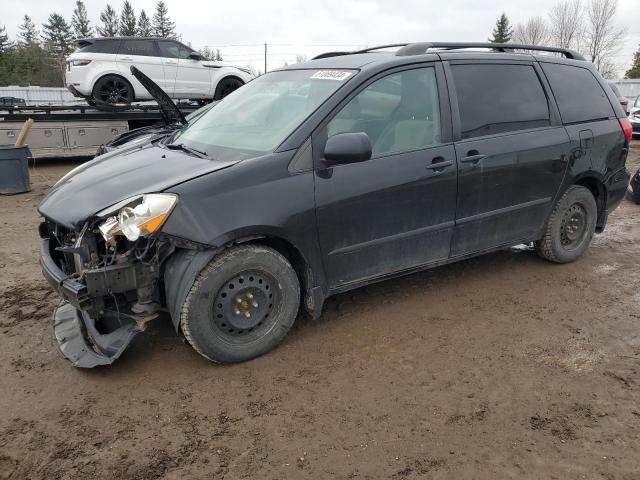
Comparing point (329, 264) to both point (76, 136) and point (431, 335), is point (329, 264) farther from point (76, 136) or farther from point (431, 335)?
point (76, 136)

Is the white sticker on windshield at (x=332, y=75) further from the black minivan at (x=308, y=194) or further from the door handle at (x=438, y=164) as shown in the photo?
Result: the door handle at (x=438, y=164)

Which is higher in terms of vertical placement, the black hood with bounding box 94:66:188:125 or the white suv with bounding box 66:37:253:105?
the white suv with bounding box 66:37:253:105

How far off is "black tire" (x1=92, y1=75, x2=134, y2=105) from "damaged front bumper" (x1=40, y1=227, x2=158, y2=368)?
9.49m

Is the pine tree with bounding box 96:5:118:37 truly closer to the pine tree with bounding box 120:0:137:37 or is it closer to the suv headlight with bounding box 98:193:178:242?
the pine tree with bounding box 120:0:137:37

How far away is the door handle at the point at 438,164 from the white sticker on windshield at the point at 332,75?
2.82 ft

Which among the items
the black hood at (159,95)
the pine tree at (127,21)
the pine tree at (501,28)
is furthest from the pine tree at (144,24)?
the black hood at (159,95)

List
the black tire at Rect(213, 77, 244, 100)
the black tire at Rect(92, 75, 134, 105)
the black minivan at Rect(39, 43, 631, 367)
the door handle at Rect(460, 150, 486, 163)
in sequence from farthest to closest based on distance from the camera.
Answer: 1. the black tire at Rect(213, 77, 244, 100)
2. the black tire at Rect(92, 75, 134, 105)
3. the door handle at Rect(460, 150, 486, 163)
4. the black minivan at Rect(39, 43, 631, 367)

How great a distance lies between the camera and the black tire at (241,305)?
9.85ft

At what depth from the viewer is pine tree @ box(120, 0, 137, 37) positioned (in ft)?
243

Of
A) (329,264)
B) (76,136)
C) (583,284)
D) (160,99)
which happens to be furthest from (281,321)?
(76,136)

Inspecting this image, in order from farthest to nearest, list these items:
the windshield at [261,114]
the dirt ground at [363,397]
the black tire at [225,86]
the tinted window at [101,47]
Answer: the black tire at [225,86] < the tinted window at [101,47] < the windshield at [261,114] < the dirt ground at [363,397]

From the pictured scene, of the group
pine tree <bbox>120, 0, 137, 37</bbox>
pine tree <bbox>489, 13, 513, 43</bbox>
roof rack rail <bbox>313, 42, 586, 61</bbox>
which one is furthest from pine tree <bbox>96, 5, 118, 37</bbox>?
roof rack rail <bbox>313, 42, 586, 61</bbox>

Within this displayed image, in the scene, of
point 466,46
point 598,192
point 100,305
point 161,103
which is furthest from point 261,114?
point 161,103

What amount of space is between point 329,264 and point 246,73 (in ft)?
36.4
